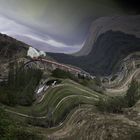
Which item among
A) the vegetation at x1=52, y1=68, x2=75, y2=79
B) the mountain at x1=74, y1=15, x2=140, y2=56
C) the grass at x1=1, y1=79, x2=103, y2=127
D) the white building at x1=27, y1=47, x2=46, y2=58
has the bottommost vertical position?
the grass at x1=1, y1=79, x2=103, y2=127

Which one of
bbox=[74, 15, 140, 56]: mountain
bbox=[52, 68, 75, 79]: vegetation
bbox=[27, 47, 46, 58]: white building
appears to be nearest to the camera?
bbox=[52, 68, 75, 79]: vegetation

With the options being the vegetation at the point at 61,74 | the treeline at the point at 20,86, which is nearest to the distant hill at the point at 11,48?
the treeline at the point at 20,86

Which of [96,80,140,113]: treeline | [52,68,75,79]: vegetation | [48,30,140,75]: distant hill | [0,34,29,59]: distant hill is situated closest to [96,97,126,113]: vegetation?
[96,80,140,113]: treeline

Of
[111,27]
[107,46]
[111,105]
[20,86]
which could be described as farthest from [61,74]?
[111,27]

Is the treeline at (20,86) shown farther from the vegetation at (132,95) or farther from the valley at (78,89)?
→ the vegetation at (132,95)

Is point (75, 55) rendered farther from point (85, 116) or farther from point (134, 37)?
point (85, 116)

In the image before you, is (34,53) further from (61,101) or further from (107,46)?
(61,101)

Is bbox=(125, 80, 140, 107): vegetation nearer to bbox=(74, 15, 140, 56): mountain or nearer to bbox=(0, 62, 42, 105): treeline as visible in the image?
bbox=(0, 62, 42, 105): treeline
